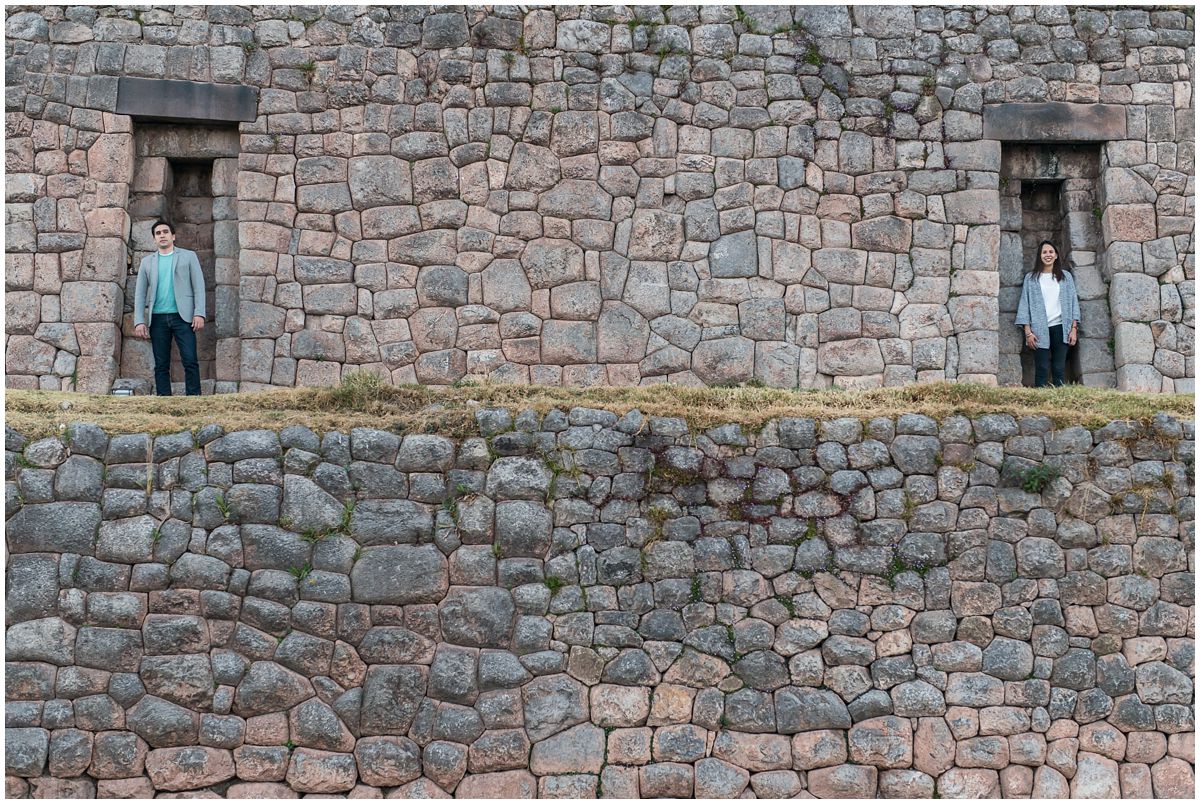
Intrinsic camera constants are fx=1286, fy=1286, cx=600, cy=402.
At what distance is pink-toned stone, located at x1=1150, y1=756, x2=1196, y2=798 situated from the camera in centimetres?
755

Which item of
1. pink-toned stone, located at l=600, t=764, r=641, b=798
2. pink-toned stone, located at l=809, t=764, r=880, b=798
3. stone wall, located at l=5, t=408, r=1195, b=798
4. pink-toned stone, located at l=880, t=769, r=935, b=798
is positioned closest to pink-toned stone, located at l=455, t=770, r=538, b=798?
stone wall, located at l=5, t=408, r=1195, b=798

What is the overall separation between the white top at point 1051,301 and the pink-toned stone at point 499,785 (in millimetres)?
5410

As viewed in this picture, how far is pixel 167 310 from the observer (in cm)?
944

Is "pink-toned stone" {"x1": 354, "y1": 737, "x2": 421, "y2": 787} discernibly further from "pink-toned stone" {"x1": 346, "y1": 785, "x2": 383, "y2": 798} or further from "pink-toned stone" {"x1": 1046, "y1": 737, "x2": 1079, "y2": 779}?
"pink-toned stone" {"x1": 1046, "y1": 737, "x2": 1079, "y2": 779}

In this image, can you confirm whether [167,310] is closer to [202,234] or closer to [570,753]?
[202,234]

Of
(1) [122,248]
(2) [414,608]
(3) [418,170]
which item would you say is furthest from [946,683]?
(1) [122,248]

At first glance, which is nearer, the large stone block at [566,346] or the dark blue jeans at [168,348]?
the dark blue jeans at [168,348]

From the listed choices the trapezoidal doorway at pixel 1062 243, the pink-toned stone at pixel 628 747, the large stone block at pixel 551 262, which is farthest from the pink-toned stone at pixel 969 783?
the large stone block at pixel 551 262

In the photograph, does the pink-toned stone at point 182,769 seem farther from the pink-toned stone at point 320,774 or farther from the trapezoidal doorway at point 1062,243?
the trapezoidal doorway at point 1062,243

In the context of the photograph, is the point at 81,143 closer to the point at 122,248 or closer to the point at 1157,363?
the point at 122,248

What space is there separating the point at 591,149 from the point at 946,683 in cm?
472

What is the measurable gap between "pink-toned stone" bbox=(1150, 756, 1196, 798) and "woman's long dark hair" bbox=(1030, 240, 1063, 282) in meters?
3.91

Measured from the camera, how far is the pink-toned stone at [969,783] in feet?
24.4

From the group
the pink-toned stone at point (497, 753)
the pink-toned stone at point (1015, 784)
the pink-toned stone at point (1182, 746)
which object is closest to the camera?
the pink-toned stone at point (497, 753)
